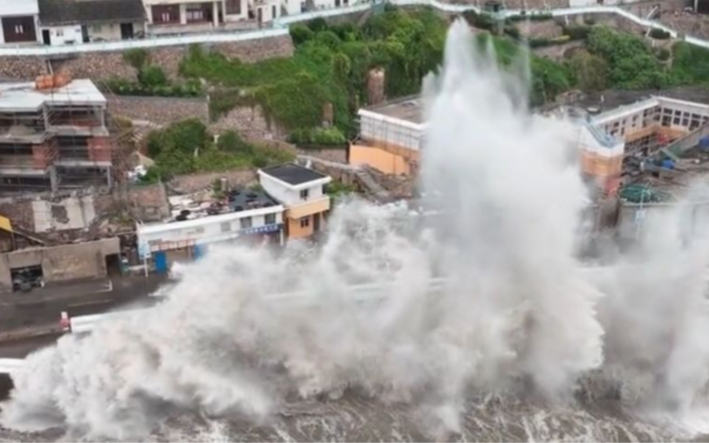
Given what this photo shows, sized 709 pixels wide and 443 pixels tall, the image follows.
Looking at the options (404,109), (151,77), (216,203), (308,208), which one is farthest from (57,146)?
(404,109)

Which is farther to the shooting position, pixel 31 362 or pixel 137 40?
pixel 137 40

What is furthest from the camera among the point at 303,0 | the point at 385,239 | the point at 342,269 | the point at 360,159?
the point at 303,0

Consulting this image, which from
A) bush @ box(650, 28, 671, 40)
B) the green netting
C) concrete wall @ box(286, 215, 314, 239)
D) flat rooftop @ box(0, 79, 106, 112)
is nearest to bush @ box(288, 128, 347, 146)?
concrete wall @ box(286, 215, 314, 239)

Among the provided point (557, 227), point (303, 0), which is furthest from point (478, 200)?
point (303, 0)

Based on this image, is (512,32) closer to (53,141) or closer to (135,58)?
(135,58)

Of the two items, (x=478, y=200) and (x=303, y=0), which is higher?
(x=303, y=0)

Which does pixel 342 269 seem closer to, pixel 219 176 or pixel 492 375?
pixel 492 375

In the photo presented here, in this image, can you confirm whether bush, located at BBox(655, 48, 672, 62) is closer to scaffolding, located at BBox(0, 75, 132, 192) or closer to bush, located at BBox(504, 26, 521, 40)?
bush, located at BBox(504, 26, 521, 40)
